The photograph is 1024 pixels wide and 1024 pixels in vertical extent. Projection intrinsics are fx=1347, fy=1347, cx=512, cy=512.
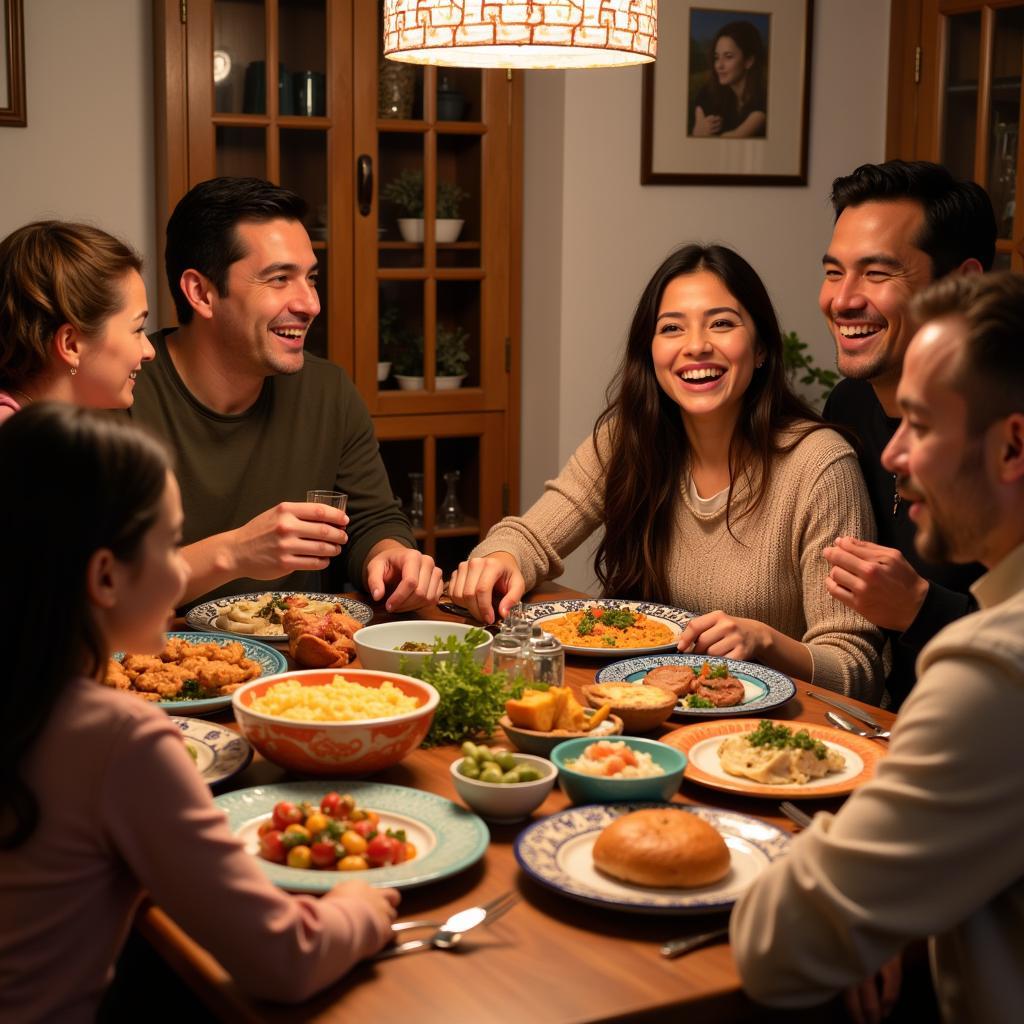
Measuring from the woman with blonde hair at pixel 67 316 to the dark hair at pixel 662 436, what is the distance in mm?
976

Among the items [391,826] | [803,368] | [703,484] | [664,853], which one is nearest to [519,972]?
[664,853]

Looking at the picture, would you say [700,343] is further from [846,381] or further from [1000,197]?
[1000,197]

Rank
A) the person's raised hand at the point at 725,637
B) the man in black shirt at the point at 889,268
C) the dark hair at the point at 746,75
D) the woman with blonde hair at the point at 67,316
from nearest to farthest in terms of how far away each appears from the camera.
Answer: the person's raised hand at the point at 725,637, the woman with blonde hair at the point at 67,316, the man in black shirt at the point at 889,268, the dark hair at the point at 746,75

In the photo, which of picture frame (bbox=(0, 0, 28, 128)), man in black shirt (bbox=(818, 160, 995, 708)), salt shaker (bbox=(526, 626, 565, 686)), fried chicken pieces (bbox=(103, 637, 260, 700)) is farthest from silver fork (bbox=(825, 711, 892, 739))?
picture frame (bbox=(0, 0, 28, 128))

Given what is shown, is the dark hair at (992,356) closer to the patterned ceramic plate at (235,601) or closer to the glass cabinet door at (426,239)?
the patterned ceramic plate at (235,601)

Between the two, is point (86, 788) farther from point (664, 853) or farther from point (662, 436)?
point (662, 436)

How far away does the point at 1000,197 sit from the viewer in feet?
13.5

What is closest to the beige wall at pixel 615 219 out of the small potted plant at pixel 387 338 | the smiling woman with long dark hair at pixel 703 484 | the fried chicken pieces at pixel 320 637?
the small potted plant at pixel 387 338

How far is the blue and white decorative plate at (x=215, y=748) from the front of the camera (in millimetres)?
1597

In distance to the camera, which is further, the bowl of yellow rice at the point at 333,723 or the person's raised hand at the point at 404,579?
the person's raised hand at the point at 404,579

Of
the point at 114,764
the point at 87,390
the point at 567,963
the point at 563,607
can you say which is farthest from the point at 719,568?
the point at 114,764

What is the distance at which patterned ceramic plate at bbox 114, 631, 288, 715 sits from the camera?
1817 mm

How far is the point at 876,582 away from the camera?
202 centimetres

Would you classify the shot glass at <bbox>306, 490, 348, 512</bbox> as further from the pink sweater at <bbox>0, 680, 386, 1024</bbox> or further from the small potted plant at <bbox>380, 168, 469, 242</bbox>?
the small potted plant at <bbox>380, 168, 469, 242</bbox>
